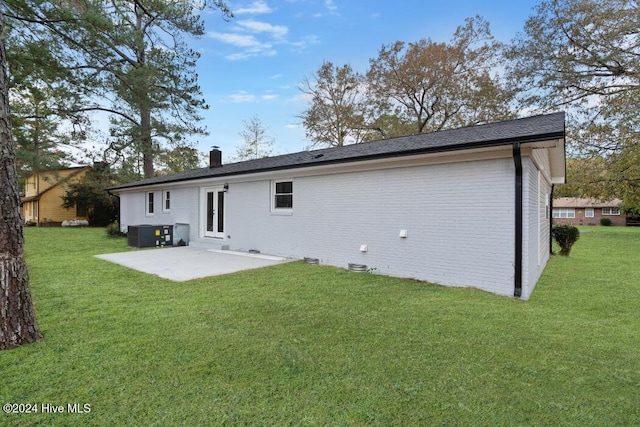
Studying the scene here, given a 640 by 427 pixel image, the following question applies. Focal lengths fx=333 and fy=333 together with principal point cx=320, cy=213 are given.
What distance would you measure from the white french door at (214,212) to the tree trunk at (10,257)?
8.25 meters

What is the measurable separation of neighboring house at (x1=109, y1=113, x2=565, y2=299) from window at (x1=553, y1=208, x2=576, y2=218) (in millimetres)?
36685

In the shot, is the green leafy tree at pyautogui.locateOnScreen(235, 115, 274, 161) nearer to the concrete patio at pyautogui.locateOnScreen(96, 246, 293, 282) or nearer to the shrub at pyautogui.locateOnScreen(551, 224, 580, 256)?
the concrete patio at pyautogui.locateOnScreen(96, 246, 293, 282)

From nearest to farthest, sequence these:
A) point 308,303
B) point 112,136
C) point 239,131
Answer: point 308,303
point 112,136
point 239,131

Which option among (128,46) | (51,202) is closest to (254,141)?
(51,202)

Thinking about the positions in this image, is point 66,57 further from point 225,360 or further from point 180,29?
point 225,360

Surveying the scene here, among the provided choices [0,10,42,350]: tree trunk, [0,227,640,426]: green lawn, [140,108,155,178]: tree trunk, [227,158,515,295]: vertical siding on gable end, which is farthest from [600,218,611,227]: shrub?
[0,10,42,350]: tree trunk

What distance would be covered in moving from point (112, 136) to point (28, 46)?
563 inches

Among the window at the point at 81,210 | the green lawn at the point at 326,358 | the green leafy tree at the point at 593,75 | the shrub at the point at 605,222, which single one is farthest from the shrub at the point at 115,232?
the shrub at the point at 605,222

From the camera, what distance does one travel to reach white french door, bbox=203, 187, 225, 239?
11.7 metres

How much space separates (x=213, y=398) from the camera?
2.46 m

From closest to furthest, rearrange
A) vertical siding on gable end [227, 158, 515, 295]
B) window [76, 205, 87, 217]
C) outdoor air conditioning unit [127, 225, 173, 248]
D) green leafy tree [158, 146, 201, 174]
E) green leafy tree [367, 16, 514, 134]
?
vertical siding on gable end [227, 158, 515, 295]
outdoor air conditioning unit [127, 225, 173, 248]
green leafy tree [367, 16, 514, 134]
green leafy tree [158, 146, 201, 174]
window [76, 205, 87, 217]

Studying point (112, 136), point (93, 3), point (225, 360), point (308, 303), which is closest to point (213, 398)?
point (225, 360)

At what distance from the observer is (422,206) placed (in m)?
6.61

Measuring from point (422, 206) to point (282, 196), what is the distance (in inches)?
169
